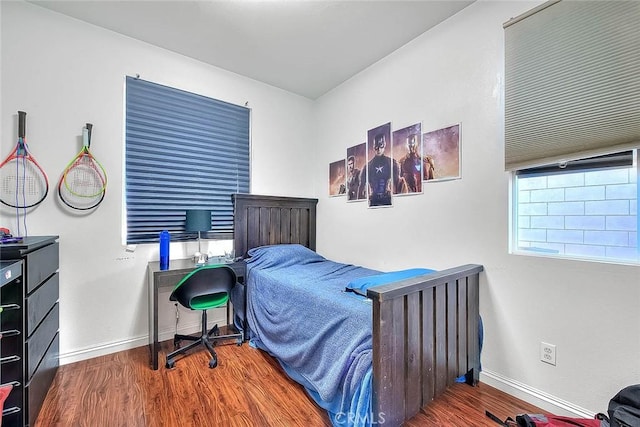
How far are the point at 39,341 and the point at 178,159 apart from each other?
1.69 meters

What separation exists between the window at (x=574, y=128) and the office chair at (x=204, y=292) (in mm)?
2227

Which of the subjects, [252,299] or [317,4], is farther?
[252,299]

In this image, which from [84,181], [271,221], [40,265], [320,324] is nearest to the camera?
[40,265]

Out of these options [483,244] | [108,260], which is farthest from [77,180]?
[483,244]

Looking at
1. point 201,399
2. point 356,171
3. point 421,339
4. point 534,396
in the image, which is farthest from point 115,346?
point 534,396

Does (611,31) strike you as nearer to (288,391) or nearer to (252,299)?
(288,391)

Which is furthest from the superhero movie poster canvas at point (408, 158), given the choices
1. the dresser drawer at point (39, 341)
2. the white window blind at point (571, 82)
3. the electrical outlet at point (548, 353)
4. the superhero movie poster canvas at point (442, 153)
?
the dresser drawer at point (39, 341)

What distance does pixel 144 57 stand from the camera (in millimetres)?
2463

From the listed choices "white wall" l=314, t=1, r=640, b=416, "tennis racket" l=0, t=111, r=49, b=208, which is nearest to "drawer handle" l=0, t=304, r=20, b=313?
"tennis racket" l=0, t=111, r=49, b=208

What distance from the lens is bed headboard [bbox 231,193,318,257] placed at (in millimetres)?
2963

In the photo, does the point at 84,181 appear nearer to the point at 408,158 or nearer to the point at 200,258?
the point at 200,258

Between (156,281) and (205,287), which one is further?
(205,287)

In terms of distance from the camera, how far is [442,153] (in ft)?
7.00

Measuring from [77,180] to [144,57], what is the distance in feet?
4.13
